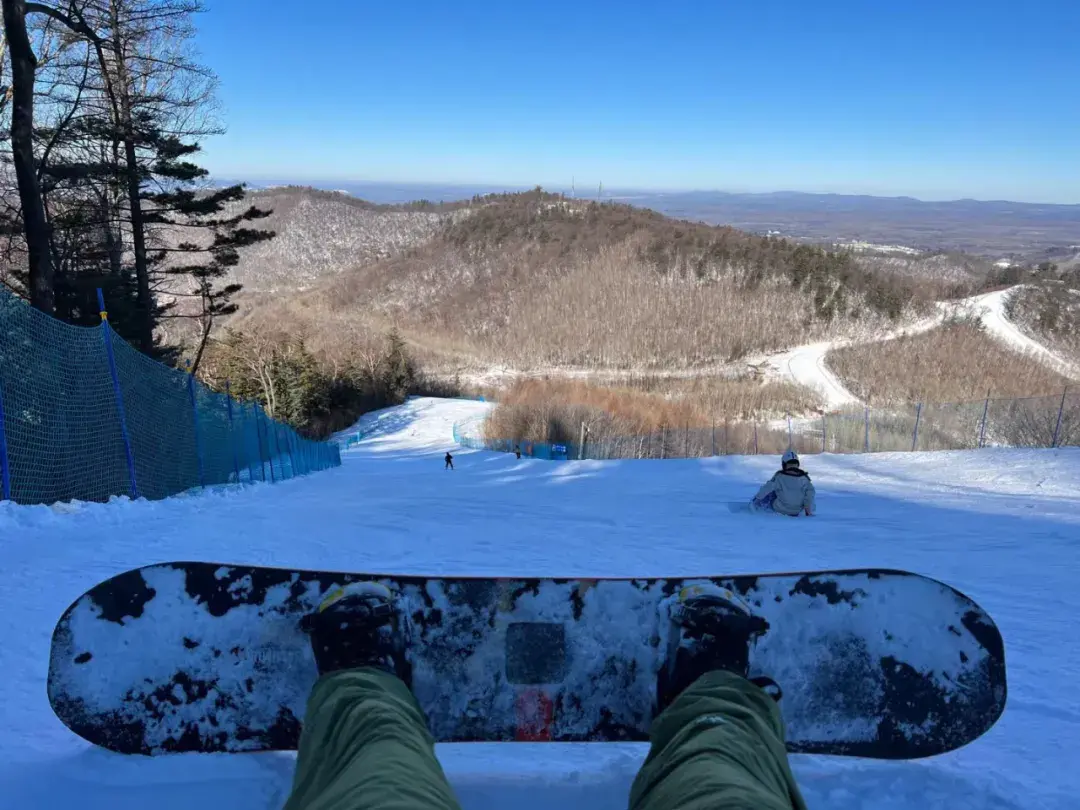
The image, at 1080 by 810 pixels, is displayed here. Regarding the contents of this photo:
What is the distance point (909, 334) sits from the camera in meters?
66.2

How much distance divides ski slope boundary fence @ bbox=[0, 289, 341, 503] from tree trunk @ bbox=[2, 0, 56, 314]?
2435 mm

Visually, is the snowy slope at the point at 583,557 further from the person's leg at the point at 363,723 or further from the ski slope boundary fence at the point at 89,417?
the ski slope boundary fence at the point at 89,417

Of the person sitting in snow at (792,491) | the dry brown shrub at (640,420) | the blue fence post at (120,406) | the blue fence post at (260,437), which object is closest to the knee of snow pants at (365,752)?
the blue fence post at (120,406)

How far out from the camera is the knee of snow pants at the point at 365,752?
1.23 metres

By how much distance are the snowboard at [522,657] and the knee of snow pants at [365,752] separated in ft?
1.40

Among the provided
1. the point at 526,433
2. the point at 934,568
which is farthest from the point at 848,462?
the point at 526,433

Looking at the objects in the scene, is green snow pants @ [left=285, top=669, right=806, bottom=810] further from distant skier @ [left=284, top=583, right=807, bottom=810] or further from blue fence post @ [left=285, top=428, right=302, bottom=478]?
blue fence post @ [left=285, top=428, right=302, bottom=478]

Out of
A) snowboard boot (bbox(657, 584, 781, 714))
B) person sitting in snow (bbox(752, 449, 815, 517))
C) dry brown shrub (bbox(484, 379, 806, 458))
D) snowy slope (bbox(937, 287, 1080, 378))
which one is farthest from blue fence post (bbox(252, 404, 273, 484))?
snowy slope (bbox(937, 287, 1080, 378))

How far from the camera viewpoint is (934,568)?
494cm

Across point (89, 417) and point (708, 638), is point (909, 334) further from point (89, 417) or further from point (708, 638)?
point (708, 638)

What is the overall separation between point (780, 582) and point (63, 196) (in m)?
18.6

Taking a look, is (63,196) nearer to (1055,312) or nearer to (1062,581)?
(1062,581)

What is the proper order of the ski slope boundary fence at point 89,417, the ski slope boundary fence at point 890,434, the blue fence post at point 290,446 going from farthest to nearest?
the ski slope boundary fence at point 890,434, the blue fence post at point 290,446, the ski slope boundary fence at point 89,417

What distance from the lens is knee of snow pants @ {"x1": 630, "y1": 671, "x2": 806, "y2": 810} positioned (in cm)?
124
